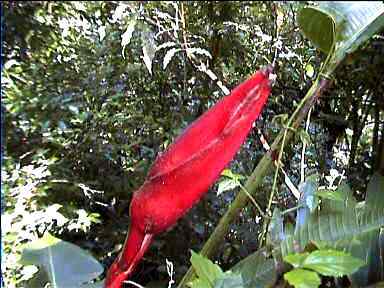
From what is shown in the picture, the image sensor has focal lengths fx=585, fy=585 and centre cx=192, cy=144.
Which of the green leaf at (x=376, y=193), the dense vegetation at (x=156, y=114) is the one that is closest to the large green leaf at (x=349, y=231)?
the green leaf at (x=376, y=193)

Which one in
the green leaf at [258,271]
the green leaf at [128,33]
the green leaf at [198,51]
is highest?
the green leaf at [128,33]

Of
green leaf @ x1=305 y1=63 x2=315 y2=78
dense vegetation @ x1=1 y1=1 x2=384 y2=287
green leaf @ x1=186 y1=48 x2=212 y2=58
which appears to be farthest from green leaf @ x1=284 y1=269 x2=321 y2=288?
green leaf @ x1=186 y1=48 x2=212 y2=58

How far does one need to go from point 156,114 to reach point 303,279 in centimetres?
69

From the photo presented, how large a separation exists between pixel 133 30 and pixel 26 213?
36 centimetres

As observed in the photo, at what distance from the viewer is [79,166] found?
106 cm

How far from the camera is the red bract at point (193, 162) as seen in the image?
1.37ft

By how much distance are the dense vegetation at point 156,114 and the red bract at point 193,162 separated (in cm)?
27

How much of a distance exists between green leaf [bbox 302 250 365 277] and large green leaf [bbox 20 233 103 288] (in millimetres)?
213

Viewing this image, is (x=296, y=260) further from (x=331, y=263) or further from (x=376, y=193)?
(x=376, y=193)

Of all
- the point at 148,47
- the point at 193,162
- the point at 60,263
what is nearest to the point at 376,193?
the point at 193,162

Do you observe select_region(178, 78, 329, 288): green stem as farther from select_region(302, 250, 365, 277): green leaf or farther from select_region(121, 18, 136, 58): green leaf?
select_region(121, 18, 136, 58): green leaf

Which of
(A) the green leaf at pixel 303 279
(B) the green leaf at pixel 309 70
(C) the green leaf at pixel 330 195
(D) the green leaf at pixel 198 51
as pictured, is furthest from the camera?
(D) the green leaf at pixel 198 51

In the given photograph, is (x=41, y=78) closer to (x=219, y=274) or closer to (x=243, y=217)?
(x=243, y=217)

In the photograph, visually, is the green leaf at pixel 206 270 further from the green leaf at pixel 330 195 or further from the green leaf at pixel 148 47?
the green leaf at pixel 148 47
